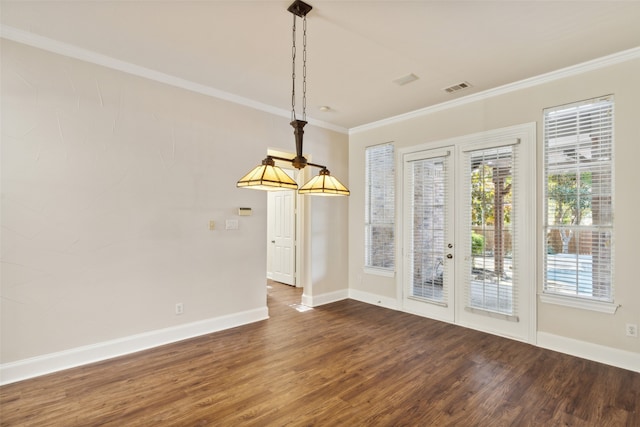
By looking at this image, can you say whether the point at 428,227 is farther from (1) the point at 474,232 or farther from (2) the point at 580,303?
(2) the point at 580,303

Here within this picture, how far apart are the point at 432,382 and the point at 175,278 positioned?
117 inches

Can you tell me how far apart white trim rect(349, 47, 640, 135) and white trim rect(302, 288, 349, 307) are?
119 inches

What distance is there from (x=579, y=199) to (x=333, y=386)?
3.18m

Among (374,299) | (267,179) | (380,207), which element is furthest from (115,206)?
(374,299)

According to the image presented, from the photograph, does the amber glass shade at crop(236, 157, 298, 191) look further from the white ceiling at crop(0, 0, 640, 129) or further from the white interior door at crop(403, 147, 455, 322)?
the white interior door at crop(403, 147, 455, 322)

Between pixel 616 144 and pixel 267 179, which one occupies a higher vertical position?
pixel 616 144

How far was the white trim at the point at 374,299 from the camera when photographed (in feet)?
16.6

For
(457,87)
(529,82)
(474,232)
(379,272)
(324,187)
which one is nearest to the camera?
(324,187)

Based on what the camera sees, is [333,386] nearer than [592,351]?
Yes

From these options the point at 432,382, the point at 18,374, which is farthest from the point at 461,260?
the point at 18,374

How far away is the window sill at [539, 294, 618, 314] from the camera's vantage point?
3.14 meters

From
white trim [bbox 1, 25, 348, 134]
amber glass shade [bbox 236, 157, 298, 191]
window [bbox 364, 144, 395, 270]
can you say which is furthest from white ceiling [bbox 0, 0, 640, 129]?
window [bbox 364, 144, 395, 270]

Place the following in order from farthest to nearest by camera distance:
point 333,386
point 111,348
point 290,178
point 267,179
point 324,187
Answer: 1. point 111,348
2. point 333,386
3. point 324,187
4. point 290,178
5. point 267,179

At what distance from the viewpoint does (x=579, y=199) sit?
3.33 meters
